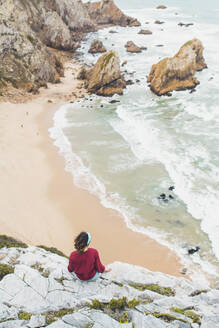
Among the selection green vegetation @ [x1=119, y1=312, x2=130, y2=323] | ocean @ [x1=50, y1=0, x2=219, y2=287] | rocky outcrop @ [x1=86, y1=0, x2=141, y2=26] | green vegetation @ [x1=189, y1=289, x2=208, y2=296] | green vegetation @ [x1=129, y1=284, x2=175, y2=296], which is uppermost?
rocky outcrop @ [x1=86, y1=0, x2=141, y2=26]

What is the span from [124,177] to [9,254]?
33.9 feet

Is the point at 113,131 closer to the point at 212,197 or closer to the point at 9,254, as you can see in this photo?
the point at 212,197

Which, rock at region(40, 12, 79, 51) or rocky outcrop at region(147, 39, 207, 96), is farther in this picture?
rock at region(40, 12, 79, 51)

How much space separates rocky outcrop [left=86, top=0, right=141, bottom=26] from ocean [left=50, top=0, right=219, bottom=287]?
55.9 m

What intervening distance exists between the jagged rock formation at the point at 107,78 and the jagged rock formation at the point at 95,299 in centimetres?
2851

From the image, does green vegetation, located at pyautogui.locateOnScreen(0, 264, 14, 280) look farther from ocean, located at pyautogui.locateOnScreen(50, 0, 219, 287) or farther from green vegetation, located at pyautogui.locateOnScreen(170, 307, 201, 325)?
ocean, located at pyautogui.locateOnScreen(50, 0, 219, 287)

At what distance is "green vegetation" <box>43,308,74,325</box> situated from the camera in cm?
476

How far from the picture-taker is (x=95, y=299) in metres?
5.35

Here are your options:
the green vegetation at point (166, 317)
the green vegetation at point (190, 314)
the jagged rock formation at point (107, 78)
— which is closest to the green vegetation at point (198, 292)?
the green vegetation at point (190, 314)

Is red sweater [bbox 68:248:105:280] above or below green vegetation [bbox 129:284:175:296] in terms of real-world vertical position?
above

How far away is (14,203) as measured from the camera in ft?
44.4

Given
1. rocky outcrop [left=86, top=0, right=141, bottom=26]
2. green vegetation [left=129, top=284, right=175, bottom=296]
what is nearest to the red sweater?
green vegetation [left=129, top=284, right=175, bottom=296]

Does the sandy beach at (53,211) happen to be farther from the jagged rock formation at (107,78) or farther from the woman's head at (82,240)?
the jagged rock formation at (107,78)

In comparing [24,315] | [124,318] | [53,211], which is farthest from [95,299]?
[53,211]
